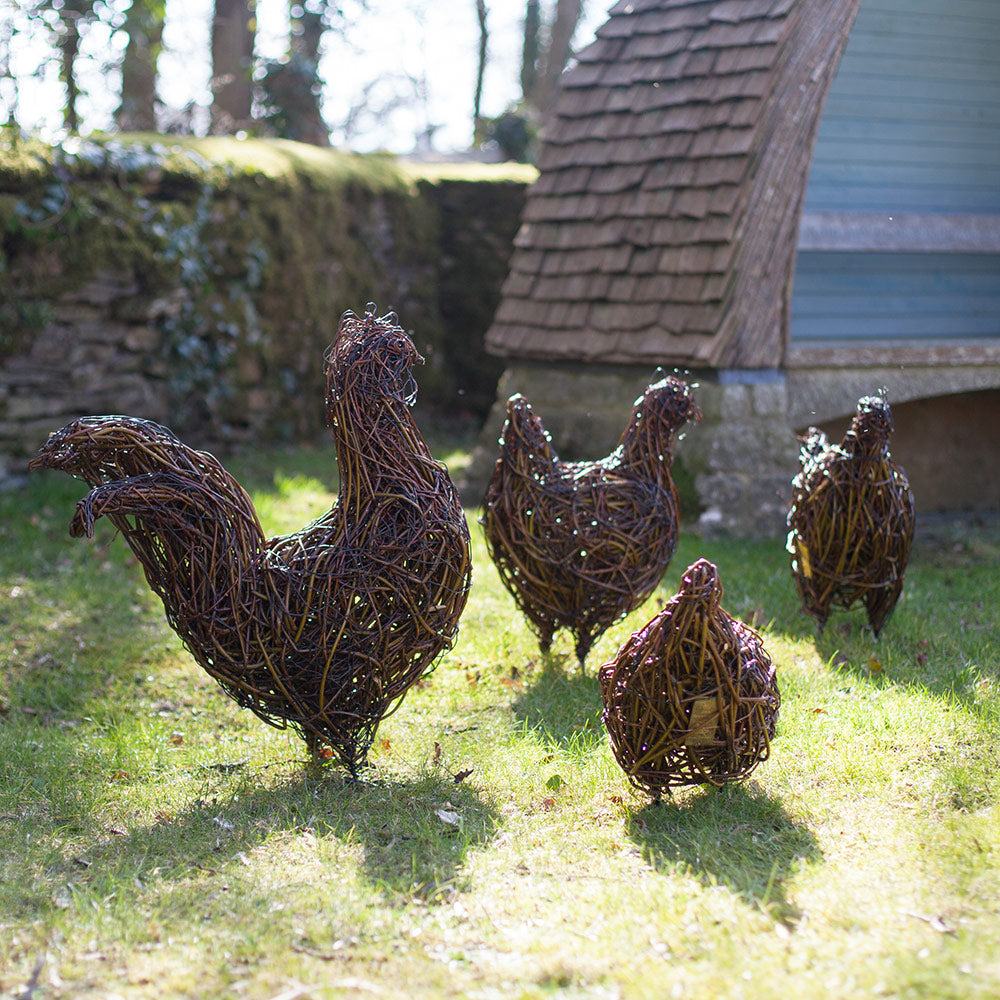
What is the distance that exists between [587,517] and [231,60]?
10813mm

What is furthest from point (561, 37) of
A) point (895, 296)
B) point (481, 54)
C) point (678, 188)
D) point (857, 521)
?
point (857, 521)

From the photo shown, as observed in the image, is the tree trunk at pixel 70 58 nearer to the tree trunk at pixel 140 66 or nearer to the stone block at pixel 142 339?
the tree trunk at pixel 140 66

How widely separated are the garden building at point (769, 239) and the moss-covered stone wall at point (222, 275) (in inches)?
64.1

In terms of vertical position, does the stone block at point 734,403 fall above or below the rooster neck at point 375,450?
below

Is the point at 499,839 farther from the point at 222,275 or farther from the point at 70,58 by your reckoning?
the point at 70,58

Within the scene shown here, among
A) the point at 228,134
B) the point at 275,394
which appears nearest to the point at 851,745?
the point at 275,394

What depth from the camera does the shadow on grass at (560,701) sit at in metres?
4.17

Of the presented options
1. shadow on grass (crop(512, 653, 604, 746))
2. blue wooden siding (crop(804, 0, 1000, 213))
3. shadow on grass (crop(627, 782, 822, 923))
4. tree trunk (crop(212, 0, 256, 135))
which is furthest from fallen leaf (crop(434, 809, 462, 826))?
tree trunk (crop(212, 0, 256, 135))

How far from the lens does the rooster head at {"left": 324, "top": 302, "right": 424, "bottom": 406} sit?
3.53 metres

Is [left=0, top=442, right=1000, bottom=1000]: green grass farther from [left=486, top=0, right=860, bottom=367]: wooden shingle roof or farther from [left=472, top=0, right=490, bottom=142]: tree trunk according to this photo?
[left=472, top=0, right=490, bottom=142]: tree trunk

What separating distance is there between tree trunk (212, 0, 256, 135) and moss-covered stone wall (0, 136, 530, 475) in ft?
9.32

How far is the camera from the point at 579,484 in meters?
4.52

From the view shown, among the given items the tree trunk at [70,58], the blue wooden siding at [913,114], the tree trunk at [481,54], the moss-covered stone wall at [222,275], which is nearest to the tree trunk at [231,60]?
the moss-covered stone wall at [222,275]

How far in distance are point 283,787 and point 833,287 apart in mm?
5936
